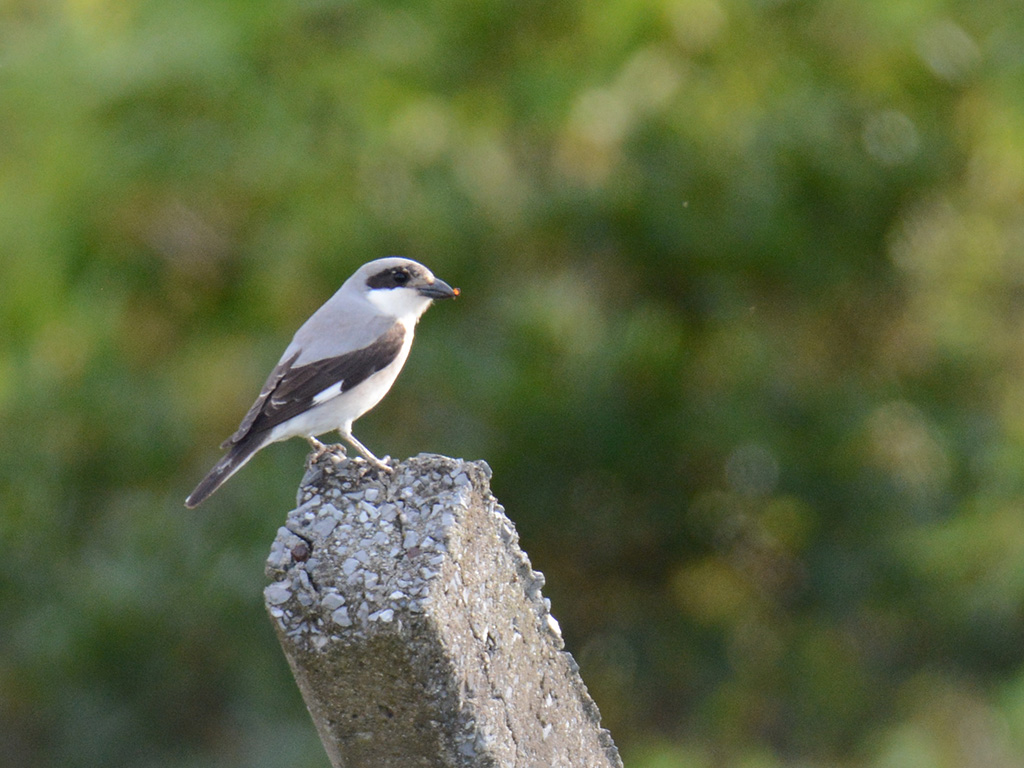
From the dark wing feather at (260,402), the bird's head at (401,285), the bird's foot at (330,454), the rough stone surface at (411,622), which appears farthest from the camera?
the bird's head at (401,285)

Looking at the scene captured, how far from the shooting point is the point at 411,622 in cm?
138

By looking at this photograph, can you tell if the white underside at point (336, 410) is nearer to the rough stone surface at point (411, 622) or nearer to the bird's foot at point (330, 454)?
the bird's foot at point (330, 454)

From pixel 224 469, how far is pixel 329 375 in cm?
38

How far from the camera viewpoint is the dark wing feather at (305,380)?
3295mm

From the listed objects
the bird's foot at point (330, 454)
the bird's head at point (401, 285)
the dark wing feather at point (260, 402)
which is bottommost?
the dark wing feather at point (260, 402)

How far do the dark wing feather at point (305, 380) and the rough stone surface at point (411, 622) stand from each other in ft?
5.63

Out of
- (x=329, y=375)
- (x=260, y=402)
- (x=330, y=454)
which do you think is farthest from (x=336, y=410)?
(x=330, y=454)

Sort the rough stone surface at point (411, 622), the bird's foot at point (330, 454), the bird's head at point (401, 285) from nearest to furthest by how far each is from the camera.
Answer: the rough stone surface at point (411, 622) → the bird's foot at point (330, 454) → the bird's head at point (401, 285)

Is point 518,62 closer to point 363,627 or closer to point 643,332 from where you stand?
point 643,332

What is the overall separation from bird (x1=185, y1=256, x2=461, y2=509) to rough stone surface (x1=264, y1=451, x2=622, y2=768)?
5.40 ft

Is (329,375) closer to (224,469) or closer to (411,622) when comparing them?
(224,469)

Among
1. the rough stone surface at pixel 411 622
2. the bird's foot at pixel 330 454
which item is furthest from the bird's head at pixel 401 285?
the rough stone surface at pixel 411 622

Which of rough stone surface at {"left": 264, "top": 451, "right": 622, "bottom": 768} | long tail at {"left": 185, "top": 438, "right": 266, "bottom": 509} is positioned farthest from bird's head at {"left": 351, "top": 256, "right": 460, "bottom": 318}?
rough stone surface at {"left": 264, "top": 451, "right": 622, "bottom": 768}

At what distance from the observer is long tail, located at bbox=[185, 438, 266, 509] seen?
3010mm
